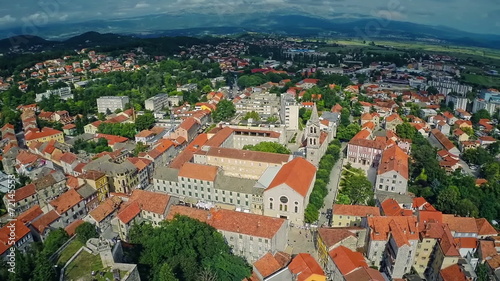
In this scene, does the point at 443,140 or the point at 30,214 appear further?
the point at 443,140

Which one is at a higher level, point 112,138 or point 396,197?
point 112,138

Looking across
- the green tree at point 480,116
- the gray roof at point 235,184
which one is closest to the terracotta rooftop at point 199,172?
the gray roof at point 235,184

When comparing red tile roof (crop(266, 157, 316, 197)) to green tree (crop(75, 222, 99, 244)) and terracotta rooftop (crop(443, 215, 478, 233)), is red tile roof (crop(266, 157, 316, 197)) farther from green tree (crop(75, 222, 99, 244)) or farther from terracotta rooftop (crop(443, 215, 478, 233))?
green tree (crop(75, 222, 99, 244))

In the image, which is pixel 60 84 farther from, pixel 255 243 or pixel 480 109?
pixel 480 109

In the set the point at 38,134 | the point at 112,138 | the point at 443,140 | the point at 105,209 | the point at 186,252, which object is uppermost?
the point at 38,134

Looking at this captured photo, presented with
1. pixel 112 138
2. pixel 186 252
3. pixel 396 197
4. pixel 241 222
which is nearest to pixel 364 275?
pixel 241 222

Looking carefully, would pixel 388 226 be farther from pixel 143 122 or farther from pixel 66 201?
pixel 143 122
